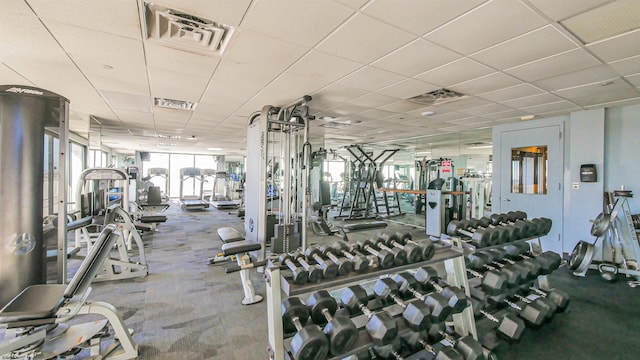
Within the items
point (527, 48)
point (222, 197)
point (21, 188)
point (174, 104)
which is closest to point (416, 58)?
point (527, 48)

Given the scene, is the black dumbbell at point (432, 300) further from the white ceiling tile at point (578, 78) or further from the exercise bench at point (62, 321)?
the white ceiling tile at point (578, 78)

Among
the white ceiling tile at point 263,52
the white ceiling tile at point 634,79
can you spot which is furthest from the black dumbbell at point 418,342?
the white ceiling tile at point 634,79

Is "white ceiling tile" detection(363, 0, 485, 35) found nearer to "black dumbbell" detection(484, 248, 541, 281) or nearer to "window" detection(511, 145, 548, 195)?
"black dumbbell" detection(484, 248, 541, 281)

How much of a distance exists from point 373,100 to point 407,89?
0.59 metres

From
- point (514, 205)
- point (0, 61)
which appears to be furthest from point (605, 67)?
point (0, 61)

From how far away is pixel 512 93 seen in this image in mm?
3221

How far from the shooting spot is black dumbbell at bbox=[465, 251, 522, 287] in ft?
7.33

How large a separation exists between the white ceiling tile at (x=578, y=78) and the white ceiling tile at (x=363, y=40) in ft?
6.32

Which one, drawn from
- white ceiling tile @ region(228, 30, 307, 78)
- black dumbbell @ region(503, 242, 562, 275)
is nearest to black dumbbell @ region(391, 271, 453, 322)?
black dumbbell @ region(503, 242, 562, 275)

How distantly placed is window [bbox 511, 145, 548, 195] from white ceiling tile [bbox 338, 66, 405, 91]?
362cm

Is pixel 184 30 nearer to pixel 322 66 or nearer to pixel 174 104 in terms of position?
pixel 322 66

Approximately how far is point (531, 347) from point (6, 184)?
4.24 meters

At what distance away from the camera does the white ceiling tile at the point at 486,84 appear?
2.72 meters

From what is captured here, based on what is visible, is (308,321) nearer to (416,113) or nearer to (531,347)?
(531,347)
